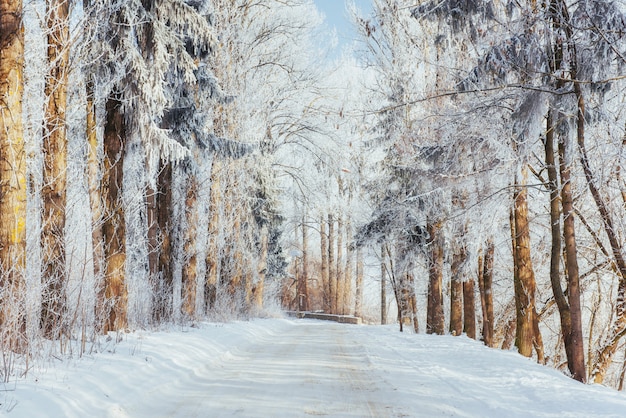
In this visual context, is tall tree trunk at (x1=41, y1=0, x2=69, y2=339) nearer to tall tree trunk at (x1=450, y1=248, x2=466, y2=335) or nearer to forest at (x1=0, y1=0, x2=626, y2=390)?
forest at (x1=0, y1=0, x2=626, y2=390)

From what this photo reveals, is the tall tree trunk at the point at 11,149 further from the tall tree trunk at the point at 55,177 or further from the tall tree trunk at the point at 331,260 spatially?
the tall tree trunk at the point at 331,260

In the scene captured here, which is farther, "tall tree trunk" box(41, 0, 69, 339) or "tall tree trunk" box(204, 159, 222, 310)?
"tall tree trunk" box(204, 159, 222, 310)

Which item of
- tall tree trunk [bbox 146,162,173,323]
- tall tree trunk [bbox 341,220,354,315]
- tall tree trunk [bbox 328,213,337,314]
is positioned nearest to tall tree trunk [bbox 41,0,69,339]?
tall tree trunk [bbox 146,162,173,323]

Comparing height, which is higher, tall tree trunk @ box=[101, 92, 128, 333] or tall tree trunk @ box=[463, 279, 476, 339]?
tall tree trunk @ box=[101, 92, 128, 333]

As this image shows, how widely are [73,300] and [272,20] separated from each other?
1602cm

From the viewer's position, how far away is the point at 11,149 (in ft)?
19.9

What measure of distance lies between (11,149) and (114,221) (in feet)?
12.6

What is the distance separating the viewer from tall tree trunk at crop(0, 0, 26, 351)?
608cm

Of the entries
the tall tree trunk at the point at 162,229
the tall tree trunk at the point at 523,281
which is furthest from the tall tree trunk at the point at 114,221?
the tall tree trunk at the point at 523,281

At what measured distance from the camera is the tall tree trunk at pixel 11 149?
608cm

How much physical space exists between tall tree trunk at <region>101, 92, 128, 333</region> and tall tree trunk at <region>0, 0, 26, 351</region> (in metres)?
3.10

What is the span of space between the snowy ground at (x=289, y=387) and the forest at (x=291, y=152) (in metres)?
0.65

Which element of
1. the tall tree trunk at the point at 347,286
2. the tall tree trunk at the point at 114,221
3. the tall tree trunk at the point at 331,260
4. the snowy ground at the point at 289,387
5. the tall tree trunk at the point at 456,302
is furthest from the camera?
the tall tree trunk at the point at 347,286

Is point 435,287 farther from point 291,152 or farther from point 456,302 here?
point 291,152
